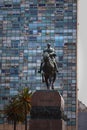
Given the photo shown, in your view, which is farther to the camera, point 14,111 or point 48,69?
point 14,111

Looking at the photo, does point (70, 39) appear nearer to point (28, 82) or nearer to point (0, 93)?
point (28, 82)

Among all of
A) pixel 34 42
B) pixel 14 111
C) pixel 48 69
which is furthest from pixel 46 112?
pixel 34 42

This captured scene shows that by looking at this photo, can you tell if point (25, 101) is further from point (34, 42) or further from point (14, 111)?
point (34, 42)

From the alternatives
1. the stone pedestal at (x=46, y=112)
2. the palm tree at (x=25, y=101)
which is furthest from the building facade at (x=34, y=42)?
the stone pedestal at (x=46, y=112)

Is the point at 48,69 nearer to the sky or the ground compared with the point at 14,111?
nearer to the sky

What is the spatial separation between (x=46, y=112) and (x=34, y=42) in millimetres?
90771

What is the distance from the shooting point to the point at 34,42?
14388 centimetres

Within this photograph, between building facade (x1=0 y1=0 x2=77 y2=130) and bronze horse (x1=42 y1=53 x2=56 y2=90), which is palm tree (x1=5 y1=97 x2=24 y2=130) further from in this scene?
building facade (x1=0 y1=0 x2=77 y2=130)

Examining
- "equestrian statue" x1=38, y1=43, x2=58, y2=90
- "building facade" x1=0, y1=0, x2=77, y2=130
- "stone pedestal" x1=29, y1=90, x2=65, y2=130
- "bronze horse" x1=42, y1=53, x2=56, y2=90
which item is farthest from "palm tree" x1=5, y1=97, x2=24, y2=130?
"building facade" x1=0, y1=0, x2=77, y2=130

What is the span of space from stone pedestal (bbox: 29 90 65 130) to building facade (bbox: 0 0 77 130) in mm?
85428

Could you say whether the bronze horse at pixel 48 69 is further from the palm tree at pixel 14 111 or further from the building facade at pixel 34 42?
the building facade at pixel 34 42

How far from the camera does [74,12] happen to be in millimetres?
142500

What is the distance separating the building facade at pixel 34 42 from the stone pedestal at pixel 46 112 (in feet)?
280

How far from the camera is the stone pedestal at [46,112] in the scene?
2111 inches
